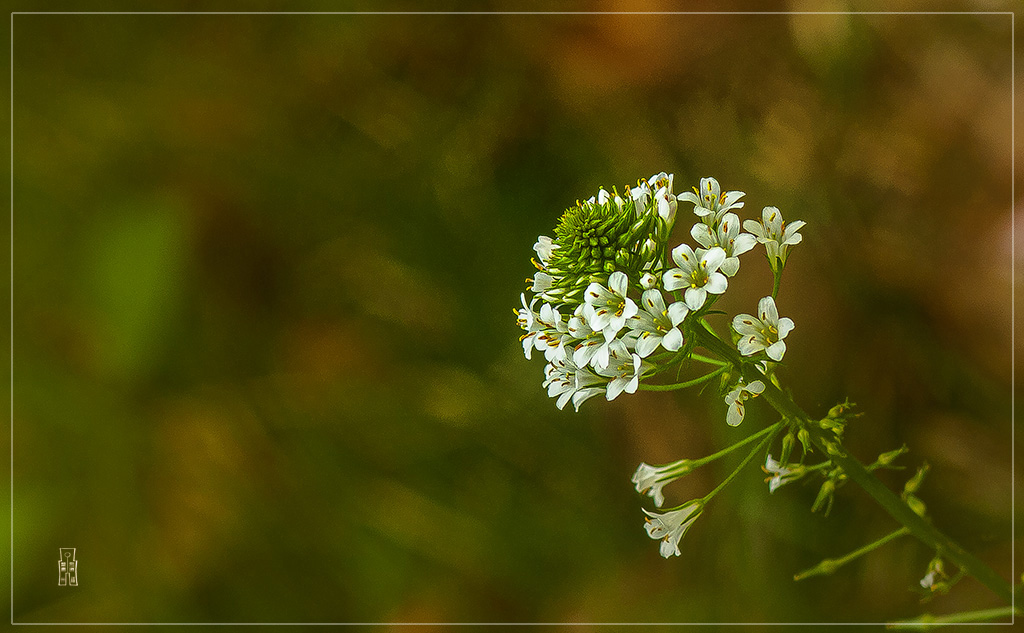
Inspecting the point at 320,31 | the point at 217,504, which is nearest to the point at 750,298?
the point at 320,31

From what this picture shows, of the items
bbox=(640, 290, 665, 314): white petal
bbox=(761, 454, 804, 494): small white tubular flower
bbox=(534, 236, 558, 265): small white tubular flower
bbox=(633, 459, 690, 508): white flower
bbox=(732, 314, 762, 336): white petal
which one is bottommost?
bbox=(761, 454, 804, 494): small white tubular flower

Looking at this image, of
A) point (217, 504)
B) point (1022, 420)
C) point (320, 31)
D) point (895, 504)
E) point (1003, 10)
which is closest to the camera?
point (895, 504)

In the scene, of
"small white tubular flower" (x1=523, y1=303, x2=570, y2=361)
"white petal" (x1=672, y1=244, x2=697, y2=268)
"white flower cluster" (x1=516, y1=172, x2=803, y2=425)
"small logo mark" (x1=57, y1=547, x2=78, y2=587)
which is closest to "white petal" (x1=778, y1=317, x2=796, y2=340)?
"white flower cluster" (x1=516, y1=172, x2=803, y2=425)

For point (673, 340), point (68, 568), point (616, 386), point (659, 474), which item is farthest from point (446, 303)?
point (68, 568)

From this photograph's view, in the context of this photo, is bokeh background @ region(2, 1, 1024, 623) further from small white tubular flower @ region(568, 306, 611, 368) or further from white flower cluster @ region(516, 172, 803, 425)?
small white tubular flower @ region(568, 306, 611, 368)

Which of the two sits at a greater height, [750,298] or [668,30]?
[668,30]

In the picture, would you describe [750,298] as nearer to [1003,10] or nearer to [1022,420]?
[1022,420]

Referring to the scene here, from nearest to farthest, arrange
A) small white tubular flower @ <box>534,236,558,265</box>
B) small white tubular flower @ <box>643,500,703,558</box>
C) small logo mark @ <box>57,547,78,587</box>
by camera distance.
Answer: small white tubular flower @ <box>534,236,558,265</box> < small white tubular flower @ <box>643,500,703,558</box> < small logo mark @ <box>57,547,78,587</box>

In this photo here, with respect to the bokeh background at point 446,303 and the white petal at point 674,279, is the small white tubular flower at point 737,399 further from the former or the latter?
the bokeh background at point 446,303
